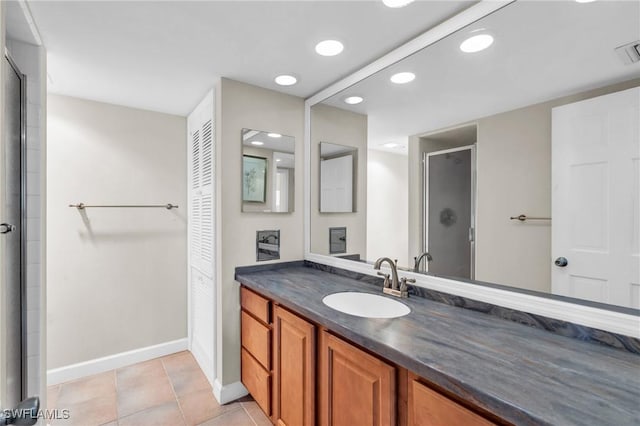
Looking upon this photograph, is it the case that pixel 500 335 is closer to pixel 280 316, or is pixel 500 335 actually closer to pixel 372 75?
pixel 280 316

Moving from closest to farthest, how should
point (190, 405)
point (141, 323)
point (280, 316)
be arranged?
point (280, 316)
point (190, 405)
point (141, 323)

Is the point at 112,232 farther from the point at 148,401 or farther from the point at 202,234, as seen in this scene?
the point at 148,401

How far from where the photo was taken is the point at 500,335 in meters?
1.09

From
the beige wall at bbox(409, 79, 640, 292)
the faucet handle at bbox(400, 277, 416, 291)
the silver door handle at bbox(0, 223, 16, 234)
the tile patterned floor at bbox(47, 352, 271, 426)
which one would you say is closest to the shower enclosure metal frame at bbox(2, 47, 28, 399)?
the silver door handle at bbox(0, 223, 16, 234)

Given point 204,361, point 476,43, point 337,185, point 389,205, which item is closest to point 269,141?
point 337,185

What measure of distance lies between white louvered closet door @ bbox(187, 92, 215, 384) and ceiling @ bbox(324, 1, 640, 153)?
4.41 ft

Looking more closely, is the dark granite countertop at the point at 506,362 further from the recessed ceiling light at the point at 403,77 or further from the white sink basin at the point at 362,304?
the recessed ceiling light at the point at 403,77

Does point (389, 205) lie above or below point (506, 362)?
above

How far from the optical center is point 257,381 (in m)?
1.92

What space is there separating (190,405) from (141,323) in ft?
3.23

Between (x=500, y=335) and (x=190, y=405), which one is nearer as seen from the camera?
(x=500, y=335)

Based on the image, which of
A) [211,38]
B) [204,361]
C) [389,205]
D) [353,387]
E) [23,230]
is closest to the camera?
[353,387]

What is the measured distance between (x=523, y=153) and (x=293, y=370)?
1479 mm

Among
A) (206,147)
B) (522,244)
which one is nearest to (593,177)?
(522,244)
